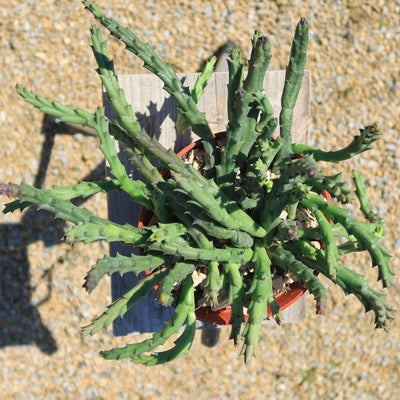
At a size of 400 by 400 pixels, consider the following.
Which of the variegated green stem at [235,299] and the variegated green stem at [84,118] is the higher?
the variegated green stem at [84,118]

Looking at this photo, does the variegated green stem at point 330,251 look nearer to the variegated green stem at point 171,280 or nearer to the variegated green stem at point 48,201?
the variegated green stem at point 171,280

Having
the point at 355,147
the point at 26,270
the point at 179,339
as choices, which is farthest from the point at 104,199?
the point at 355,147

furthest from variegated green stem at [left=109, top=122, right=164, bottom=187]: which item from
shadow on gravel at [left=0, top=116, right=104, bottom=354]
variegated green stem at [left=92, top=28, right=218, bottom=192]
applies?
shadow on gravel at [left=0, top=116, right=104, bottom=354]

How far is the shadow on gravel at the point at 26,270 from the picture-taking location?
2018mm

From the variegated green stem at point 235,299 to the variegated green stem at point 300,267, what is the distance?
101 millimetres

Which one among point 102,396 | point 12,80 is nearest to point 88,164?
point 12,80

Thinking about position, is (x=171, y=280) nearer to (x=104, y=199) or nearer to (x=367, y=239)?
(x=367, y=239)

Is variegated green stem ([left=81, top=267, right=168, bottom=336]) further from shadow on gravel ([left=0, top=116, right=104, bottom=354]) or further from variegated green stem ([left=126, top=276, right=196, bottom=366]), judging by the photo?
shadow on gravel ([left=0, top=116, right=104, bottom=354])

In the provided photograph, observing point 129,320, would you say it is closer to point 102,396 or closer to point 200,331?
point 200,331

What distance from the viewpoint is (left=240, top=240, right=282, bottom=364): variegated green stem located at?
900 millimetres

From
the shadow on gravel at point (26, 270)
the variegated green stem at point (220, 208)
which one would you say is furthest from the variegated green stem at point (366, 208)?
the shadow on gravel at point (26, 270)

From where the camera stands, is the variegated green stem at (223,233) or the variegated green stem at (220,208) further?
the variegated green stem at (223,233)

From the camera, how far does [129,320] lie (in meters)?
1.53

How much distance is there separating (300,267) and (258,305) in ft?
0.39
